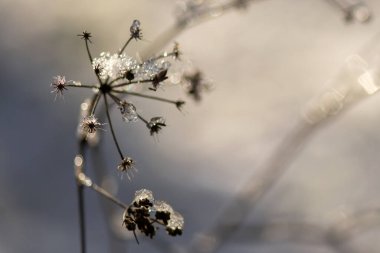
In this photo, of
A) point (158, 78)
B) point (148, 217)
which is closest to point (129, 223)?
point (148, 217)

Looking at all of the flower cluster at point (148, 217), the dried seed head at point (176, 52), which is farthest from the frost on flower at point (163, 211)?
the dried seed head at point (176, 52)

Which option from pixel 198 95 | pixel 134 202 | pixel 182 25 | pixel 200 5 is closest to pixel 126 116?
pixel 134 202

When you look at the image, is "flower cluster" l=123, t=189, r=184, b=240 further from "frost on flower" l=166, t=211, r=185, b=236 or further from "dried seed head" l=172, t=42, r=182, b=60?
"dried seed head" l=172, t=42, r=182, b=60

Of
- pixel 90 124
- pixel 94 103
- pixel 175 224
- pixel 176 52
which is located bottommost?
pixel 175 224

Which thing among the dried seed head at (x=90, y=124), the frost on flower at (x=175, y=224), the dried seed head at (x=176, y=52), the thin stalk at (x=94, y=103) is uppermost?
the dried seed head at (x=176, y=52)

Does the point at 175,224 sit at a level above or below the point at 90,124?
below

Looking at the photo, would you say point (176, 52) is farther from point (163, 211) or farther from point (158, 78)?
point (163, 211)

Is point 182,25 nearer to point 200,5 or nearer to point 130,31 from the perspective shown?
point 200,5

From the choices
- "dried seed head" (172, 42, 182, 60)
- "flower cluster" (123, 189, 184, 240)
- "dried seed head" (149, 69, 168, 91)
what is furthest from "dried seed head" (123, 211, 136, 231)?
"dried seed head" (172, 42, 182, 60)

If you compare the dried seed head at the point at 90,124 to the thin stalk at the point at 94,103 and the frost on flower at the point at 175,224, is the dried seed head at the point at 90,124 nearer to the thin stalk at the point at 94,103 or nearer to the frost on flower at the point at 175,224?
the thin stalk at the point at 94,103
